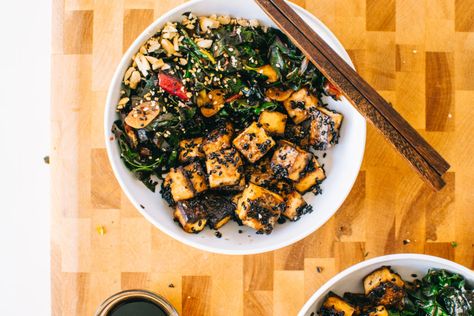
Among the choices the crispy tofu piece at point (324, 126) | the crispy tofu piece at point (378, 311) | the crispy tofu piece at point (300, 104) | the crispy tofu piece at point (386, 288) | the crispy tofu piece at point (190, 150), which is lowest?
the crispy tofu piece at point (378, 311)

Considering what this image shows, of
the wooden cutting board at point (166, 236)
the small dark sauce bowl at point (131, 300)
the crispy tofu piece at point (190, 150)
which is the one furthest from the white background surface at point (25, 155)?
the crispy tofu piece at point (190, 150)

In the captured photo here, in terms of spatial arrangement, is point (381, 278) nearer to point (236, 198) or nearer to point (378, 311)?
point (378, 311)

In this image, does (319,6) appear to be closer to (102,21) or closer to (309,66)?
(309,66)

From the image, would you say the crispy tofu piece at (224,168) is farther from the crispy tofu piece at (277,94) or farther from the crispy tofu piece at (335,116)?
the crispy tofu piece at (335,116)

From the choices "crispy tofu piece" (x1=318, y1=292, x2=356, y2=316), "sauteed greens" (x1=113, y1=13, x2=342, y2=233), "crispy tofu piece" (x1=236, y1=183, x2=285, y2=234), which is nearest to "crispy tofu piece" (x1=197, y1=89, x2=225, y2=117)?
"sauteed greens" (x1=113, y1=13, x2=342, y2=233)

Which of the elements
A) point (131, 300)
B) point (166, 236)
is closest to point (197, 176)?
point (166, 236)

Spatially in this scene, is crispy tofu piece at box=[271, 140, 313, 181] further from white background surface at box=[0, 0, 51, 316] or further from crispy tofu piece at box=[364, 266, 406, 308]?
white background surface at box=[0, 0, 51, 316]
